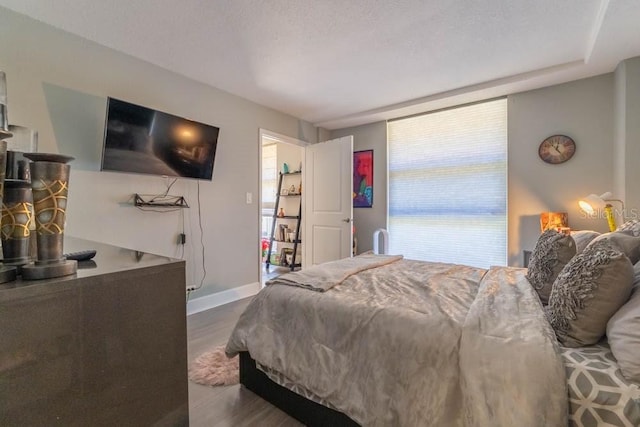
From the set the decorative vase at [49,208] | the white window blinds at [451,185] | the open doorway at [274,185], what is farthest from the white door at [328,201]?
the decorative vase at [49,208]

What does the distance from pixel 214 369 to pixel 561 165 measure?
3896 millimetres

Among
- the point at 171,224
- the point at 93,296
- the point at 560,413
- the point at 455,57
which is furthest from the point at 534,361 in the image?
the point at 171,224

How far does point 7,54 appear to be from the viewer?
198 cm

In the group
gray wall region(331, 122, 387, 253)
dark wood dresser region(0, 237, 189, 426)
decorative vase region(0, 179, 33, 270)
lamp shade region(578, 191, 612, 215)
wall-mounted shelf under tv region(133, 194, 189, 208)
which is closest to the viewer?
dark wood dresser region(0, 237, 189, 426)

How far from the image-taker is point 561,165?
3.12 metres

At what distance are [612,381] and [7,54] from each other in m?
3.62

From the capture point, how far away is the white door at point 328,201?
393 cm

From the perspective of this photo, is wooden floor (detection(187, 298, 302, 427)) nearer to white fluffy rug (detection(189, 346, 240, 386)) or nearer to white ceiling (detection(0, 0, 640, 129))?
white fluffy rug (detection(189, 346, 240, 386))

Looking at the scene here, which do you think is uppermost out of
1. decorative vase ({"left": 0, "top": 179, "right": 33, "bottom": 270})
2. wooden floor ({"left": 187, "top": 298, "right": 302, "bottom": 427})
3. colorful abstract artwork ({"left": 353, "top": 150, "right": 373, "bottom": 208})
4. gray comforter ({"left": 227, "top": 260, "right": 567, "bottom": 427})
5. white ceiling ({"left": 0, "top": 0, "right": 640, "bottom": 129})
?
white ceiling ({"left": 0, "top": 0, "right": 640, "bottom": 129})

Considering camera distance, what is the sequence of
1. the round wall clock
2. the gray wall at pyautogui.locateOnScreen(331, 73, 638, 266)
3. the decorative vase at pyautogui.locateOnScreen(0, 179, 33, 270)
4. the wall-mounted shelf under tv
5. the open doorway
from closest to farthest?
the decorative vase at pyautogui.locateOnScreen(0, 179, 33, 270)
the wall-mounted shelf under tv
the gray wall at pyautogui.locateOnScreen(331, 73, 638, 266)
the round wall clock
the open doorway

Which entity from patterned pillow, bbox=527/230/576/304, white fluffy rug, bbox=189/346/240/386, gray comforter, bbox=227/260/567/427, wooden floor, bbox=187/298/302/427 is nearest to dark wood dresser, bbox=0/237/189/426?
gray comforter, bbox=227/260/567/427

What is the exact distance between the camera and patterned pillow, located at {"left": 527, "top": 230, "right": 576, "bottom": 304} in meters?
1.47

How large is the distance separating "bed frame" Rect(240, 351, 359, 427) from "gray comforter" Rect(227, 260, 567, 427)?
8cm

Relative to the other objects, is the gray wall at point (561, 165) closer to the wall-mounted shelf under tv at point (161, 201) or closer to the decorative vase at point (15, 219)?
the wall-mounted shelf under tv at point (161, 201)
